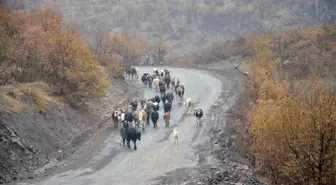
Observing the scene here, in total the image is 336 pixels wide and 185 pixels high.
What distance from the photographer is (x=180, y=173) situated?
26.0 meters

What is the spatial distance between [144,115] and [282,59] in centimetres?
2858

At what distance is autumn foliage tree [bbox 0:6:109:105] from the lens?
121ft

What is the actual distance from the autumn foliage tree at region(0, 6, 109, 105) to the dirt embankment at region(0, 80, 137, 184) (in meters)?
1.97

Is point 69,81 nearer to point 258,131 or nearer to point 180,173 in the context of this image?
point 180,173

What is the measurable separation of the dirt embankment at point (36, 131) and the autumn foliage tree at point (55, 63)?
77.6 inches

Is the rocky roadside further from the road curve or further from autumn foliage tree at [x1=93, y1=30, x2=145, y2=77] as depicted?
autumn foliage tree at [x1=93, y1=30, x2=145, y2=77]

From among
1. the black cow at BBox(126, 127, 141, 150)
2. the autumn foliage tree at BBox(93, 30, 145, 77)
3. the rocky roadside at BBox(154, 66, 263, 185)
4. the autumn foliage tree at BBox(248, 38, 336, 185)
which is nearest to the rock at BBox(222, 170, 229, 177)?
the rocky roadside at BBox(154, 66, 263, 185)

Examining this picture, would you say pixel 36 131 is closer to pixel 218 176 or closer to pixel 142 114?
pixel 142 114

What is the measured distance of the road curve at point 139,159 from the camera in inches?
979

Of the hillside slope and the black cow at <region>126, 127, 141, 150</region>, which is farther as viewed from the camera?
the hillside slope

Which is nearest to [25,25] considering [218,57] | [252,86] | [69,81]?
[69,81]

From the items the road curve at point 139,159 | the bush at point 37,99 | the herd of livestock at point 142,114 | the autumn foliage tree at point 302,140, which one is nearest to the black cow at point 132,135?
the herd of livestock at point 142,114

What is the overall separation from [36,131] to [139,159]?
666 centimetres

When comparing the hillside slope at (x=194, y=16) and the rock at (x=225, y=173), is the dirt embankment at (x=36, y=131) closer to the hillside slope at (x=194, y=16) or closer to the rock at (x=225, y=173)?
the rock at (x=225, y=173)
